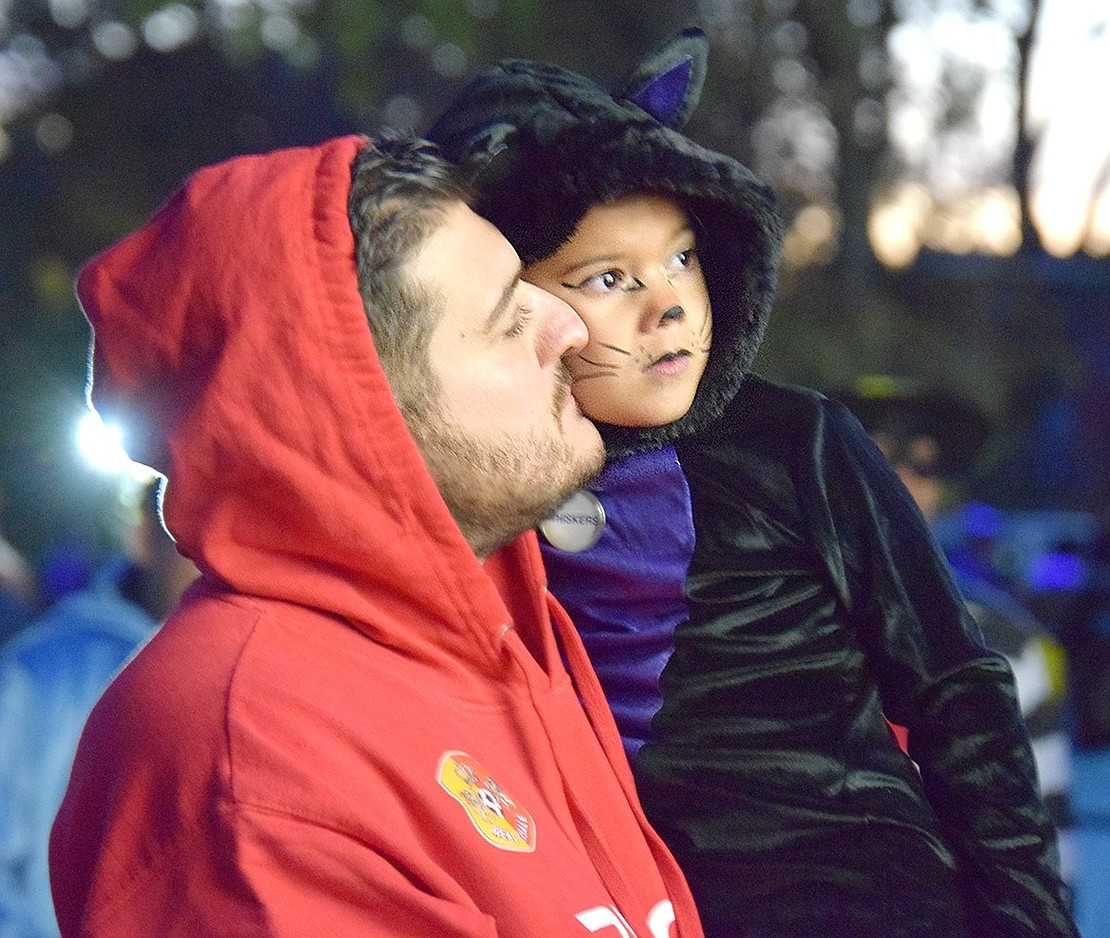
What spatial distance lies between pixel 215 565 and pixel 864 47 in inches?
335

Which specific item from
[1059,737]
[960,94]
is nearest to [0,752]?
[1059,737]

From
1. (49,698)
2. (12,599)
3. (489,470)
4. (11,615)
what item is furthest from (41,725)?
(489,470)

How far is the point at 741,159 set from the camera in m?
8.95

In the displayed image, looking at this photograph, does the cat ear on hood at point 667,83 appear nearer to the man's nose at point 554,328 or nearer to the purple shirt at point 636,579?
the man's nose at point 554,328

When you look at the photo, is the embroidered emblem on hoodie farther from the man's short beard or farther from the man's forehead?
the man's forehead

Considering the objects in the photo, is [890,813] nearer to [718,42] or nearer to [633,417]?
[633,417]

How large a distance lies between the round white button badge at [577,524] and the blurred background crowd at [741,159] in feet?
16.8

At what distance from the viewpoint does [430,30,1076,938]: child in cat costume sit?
190cm

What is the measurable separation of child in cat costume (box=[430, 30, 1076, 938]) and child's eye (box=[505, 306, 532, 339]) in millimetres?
111

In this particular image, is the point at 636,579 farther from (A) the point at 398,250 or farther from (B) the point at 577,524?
(A) the point at 398,250

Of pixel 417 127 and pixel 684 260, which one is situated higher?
pixel 684 260

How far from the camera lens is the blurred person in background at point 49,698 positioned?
3316 millimetres

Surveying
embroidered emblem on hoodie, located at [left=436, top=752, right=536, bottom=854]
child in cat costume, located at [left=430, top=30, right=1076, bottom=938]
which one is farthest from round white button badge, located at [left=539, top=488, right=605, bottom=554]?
embroidered emblem on hoodie, located at [left=436, top=752, right=536, bottom=854]

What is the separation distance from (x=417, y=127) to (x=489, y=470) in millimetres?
7487
